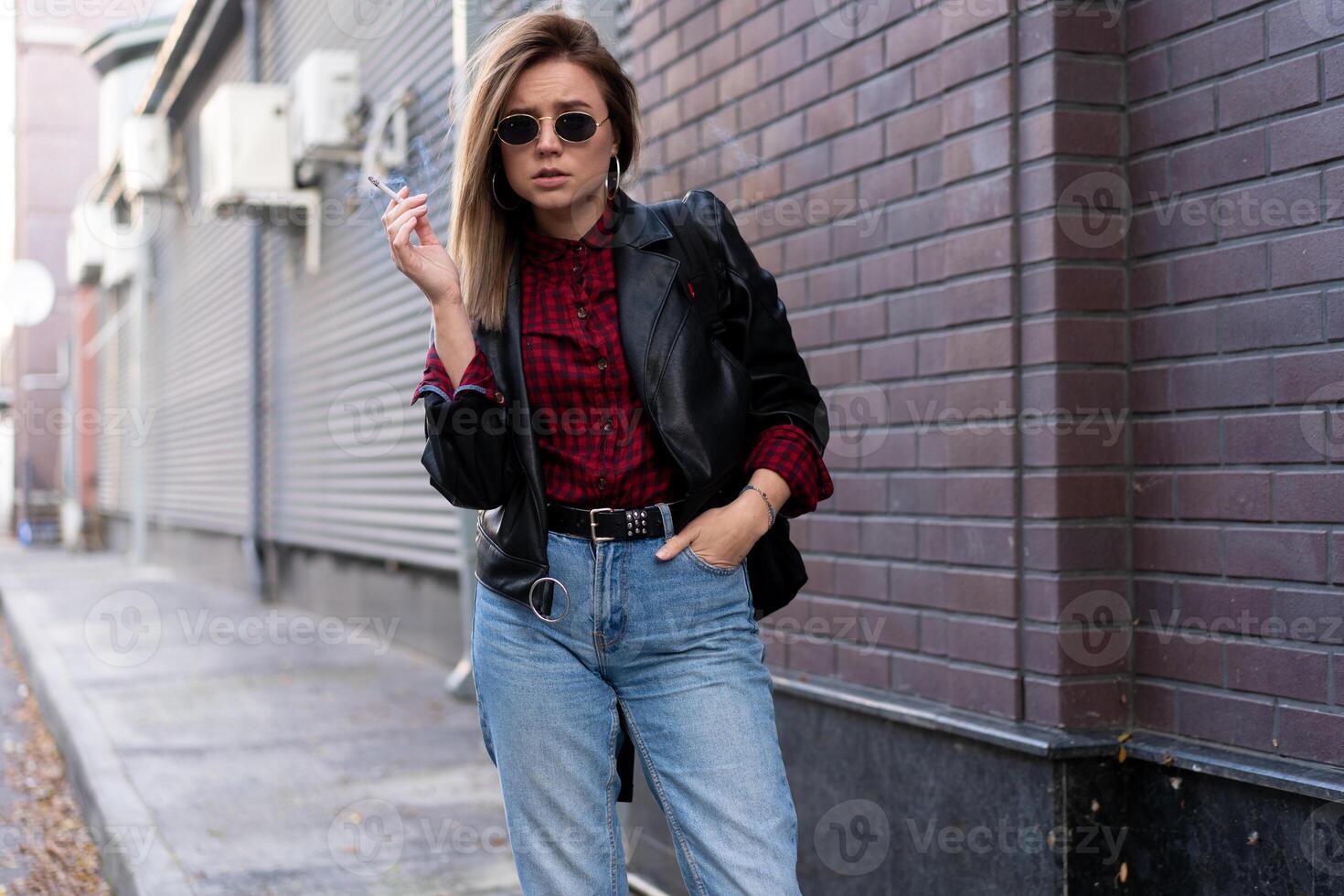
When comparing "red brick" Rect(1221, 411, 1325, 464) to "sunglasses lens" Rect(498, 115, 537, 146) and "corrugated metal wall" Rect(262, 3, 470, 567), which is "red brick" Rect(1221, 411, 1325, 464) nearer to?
"sunglasses lens" Rect(498, 115, 537, 146)

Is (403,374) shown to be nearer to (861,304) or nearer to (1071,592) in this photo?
(861,304)

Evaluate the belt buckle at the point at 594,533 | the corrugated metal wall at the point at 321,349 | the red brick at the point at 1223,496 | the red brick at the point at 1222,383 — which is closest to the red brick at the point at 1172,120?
the red brick at the point at 1222,383

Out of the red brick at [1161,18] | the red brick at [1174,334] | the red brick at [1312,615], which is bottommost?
the red brick at [1312,615]

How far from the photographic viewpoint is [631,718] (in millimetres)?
2371

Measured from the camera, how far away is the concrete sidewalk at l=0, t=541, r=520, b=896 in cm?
465

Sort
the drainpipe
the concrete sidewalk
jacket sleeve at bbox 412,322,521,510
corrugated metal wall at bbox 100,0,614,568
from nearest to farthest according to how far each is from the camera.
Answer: jacket sleeve at bbox 412,322,521,510
the concrete sidewalk
corrugated metal wall at bbox 100,0,614,568
the drainpipe

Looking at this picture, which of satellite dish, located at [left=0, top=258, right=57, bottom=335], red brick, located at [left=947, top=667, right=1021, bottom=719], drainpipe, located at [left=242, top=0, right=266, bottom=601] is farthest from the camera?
satellite dish, located at [left=0, top=258, right=57, bottom=335]

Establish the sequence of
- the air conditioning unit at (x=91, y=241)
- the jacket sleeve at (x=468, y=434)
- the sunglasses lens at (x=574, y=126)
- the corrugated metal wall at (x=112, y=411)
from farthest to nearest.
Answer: the corrugated metal wall at (x=112, y=411), the air conditioning unit at (x=91, y=241), the sunglasses lens at (x=574, y=126), the jacket sleeve at (x=468, y=434)

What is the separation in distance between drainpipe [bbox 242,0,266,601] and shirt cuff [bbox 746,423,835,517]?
12.6m

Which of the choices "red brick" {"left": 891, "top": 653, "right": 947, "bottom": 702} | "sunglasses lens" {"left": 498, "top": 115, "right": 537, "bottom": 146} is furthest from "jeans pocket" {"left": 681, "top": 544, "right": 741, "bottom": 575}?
"red brick" {"left": 891, "top": 653, "right": 947, "bottom": 702}

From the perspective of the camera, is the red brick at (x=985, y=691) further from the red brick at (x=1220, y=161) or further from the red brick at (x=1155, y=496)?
the red brick at (x=1220, y=161)

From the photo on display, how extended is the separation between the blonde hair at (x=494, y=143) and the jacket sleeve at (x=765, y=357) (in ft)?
1.23

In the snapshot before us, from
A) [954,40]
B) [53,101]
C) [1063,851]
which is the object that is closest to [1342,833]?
[1063,851]

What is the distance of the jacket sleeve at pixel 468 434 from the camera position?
2234mm
